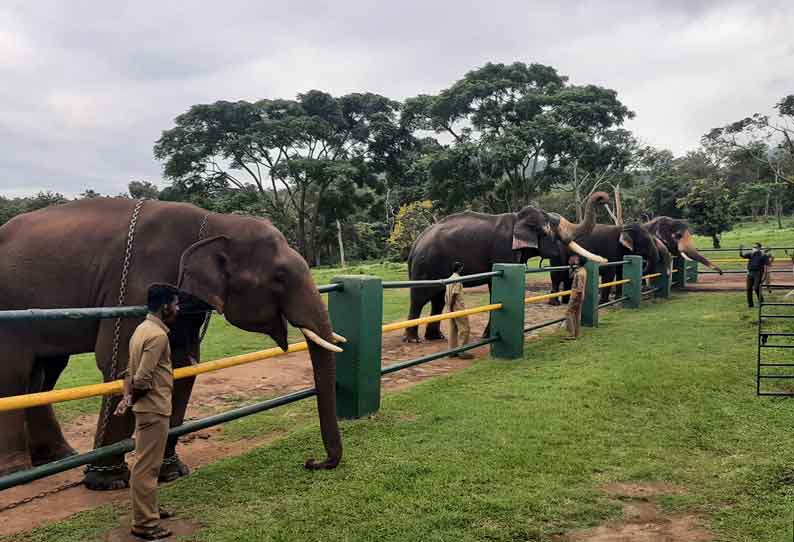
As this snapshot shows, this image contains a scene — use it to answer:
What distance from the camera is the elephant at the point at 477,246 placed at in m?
11.1

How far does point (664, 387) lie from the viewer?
6477mm

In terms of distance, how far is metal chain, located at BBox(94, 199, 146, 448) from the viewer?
4.12 m

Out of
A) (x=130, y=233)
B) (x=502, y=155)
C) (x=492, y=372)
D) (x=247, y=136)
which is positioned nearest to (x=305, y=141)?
(x=247, y=136)

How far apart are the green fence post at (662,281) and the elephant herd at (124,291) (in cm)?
1388

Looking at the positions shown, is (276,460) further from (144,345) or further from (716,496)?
(716,496)

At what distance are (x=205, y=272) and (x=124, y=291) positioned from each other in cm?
63

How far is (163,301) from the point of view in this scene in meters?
3.40

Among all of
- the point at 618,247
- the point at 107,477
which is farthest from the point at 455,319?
the point at 618,247

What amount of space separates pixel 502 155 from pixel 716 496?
2558 cm

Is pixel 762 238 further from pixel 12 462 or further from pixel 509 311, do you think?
pixel 12 462

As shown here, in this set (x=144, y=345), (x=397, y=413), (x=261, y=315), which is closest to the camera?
(x=144, y=345)

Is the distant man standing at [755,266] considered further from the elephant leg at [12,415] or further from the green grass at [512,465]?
the elephant leg at [12,415]

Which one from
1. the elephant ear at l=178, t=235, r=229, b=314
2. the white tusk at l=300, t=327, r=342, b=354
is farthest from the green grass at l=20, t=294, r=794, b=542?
the elephant ear at l=178, t=235, r=229, b=314

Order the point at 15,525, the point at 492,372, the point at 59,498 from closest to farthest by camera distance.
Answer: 1. the point at 15,525
2. the point at 59,498
3. the point at 492,372
